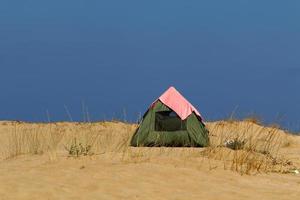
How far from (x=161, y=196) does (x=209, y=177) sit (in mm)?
1532

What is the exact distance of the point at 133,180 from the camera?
8.01 metres

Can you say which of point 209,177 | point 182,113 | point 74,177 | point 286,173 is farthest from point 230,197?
point 182,113

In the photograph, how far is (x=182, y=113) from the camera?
1462 cm

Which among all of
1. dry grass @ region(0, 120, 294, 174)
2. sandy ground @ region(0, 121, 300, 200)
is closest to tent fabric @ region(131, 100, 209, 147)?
dry grass @ region(0, 120, 294, 174)

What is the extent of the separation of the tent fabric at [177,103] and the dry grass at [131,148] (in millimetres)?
955

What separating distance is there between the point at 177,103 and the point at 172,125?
530mm

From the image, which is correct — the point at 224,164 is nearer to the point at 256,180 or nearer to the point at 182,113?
the point at 256,180

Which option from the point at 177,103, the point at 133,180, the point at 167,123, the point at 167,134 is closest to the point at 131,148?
the point at 167,134

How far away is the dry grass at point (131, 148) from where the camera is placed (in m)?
10.0

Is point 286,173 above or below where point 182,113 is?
below

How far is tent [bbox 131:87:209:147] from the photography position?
14578 millimetres

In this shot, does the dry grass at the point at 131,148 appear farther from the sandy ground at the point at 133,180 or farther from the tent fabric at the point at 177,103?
the tent fabric at the point at 177,103

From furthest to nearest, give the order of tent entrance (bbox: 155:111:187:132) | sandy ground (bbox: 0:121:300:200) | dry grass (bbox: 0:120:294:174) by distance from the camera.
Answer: tent entrance (bbox: 155:111:187:132)
dry grass (bbox: 0:120:294:174)
sandy ground (bbox: 0:121:300:200)

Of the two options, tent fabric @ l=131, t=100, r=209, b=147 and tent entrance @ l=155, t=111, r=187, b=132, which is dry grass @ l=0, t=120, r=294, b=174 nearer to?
tent fabric @ l=131, t=100, r=209, b=147
